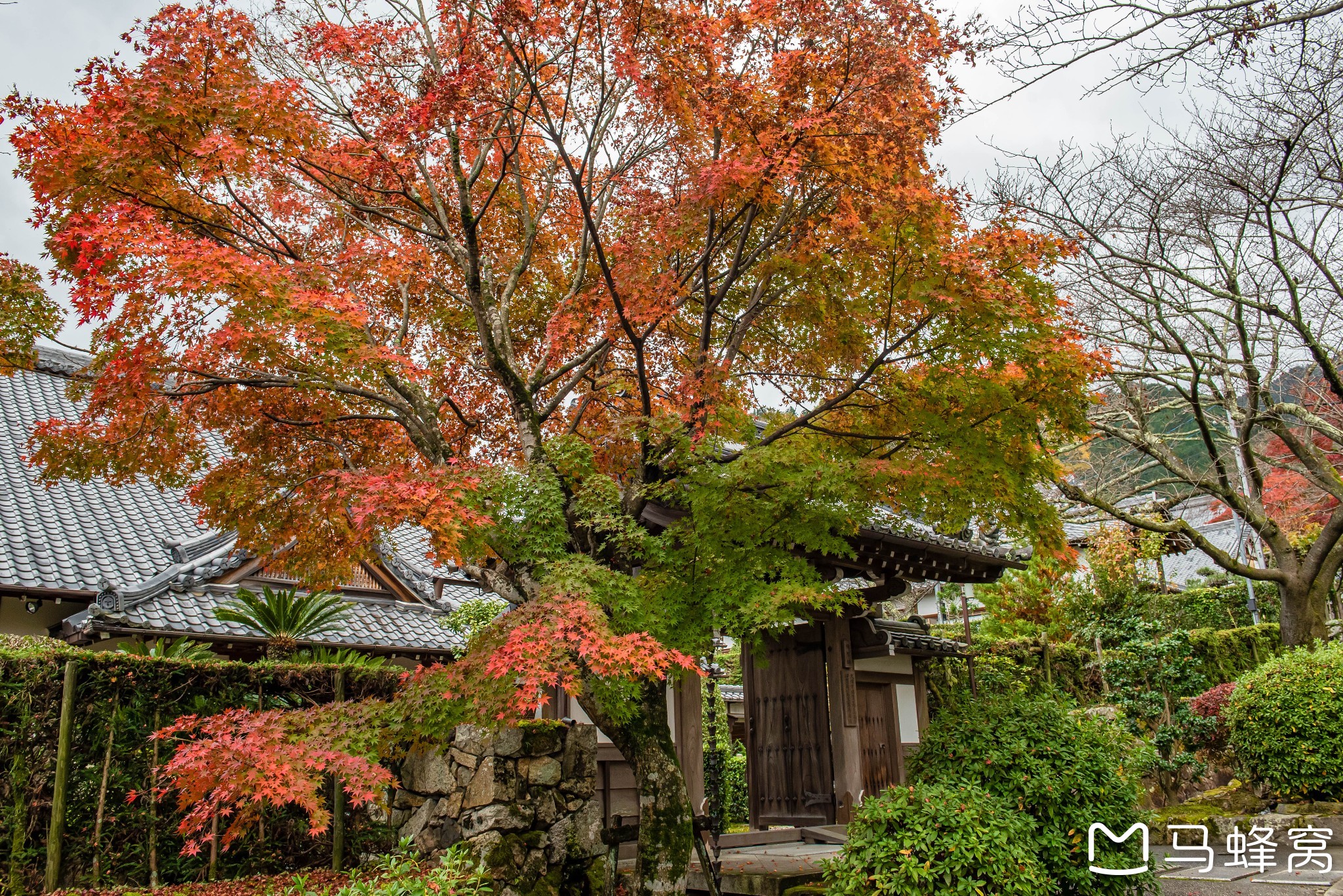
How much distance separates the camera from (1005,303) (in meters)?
7.07

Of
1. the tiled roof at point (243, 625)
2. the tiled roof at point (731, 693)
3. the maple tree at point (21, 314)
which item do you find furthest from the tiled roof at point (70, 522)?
the tiled roof at point (731, 693)

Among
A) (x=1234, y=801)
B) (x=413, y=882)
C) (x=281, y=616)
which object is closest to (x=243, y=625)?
(x=281, y=616)

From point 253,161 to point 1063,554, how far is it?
8.33m

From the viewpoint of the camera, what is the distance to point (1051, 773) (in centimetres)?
732

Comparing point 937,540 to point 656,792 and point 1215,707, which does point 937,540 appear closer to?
point 656,792

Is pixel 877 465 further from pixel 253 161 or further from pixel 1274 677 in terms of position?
pixel 1274 677

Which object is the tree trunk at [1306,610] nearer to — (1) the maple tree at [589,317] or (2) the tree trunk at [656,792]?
(1) the maple tree at [589,317]

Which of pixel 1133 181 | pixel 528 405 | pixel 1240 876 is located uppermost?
pixel 1133 181

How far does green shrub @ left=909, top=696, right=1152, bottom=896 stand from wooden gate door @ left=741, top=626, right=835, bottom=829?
2796 mm

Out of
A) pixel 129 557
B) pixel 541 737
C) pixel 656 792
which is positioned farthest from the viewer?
pixel 129 557

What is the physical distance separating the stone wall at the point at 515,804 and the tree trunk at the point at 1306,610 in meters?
14.1

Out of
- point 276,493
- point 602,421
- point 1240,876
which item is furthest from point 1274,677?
point 276,493

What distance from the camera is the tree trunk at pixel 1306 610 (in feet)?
51.8

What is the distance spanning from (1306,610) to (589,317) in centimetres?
1504
